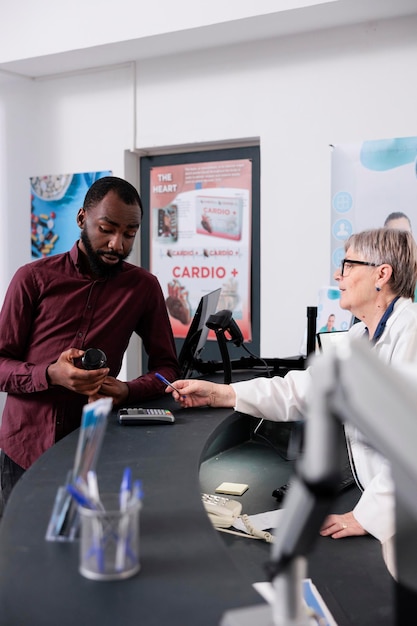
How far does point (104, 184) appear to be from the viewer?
2.14 meters

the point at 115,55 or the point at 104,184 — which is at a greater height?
the point at 115,55

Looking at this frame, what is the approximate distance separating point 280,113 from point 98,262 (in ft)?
6.80

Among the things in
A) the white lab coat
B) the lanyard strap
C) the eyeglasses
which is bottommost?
the white lab coat

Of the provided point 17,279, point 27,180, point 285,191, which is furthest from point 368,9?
point 27,180

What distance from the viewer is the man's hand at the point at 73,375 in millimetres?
1804

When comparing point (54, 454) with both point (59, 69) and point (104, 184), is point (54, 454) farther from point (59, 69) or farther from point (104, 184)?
point (59, 69)

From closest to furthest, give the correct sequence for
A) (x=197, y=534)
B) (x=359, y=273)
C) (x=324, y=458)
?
(x=324, y=458) < (x=197, y=534) < (x=359, y=273)

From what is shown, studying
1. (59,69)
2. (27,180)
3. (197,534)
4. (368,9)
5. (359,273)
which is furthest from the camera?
(27,180)

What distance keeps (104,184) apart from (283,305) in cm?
193

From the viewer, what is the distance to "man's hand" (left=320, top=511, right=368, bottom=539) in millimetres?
1734

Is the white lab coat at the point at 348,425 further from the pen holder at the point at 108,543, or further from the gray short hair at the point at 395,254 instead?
the pen holder at the point at 108,543

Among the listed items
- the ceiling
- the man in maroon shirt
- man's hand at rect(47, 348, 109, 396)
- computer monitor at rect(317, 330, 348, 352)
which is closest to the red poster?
the ceiling

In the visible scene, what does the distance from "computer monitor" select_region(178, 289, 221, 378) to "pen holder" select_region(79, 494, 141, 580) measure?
1.41 metres

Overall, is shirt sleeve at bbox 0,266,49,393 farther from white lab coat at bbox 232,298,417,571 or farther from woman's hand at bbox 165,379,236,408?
white lab coat at bbox 232,298,417,571
